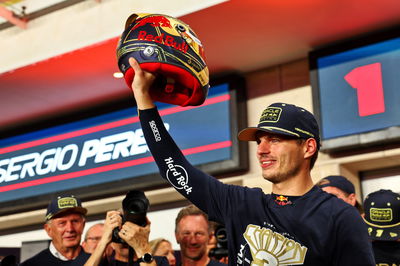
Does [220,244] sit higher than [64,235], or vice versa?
[64,235]

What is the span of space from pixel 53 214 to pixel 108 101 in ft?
11.4

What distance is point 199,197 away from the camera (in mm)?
2346

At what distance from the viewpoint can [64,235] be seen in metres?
4.58

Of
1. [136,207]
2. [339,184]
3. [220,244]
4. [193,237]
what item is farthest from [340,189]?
[136,207]

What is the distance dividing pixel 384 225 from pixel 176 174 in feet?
5.24

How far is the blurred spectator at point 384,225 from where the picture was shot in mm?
3289

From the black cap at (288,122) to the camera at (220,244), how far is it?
6.17ft

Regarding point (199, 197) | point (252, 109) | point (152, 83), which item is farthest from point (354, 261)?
point (252, 109)

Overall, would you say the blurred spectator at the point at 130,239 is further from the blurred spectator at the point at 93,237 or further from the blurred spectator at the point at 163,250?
the blurred spectator at the point at 93,237

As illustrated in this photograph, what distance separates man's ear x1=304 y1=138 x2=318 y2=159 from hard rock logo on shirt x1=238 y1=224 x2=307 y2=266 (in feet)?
1.18

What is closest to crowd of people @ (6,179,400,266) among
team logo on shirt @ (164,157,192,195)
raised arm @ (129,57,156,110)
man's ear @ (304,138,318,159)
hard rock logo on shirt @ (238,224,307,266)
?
man's ear @ (304,138,318,159)

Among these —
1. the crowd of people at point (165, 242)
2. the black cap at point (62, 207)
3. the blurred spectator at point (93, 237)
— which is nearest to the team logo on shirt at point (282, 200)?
the crowd of people at point (165, 242)

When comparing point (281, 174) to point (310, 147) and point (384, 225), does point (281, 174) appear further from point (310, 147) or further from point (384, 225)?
point (384, 225)

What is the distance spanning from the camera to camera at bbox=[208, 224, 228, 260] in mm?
4223
